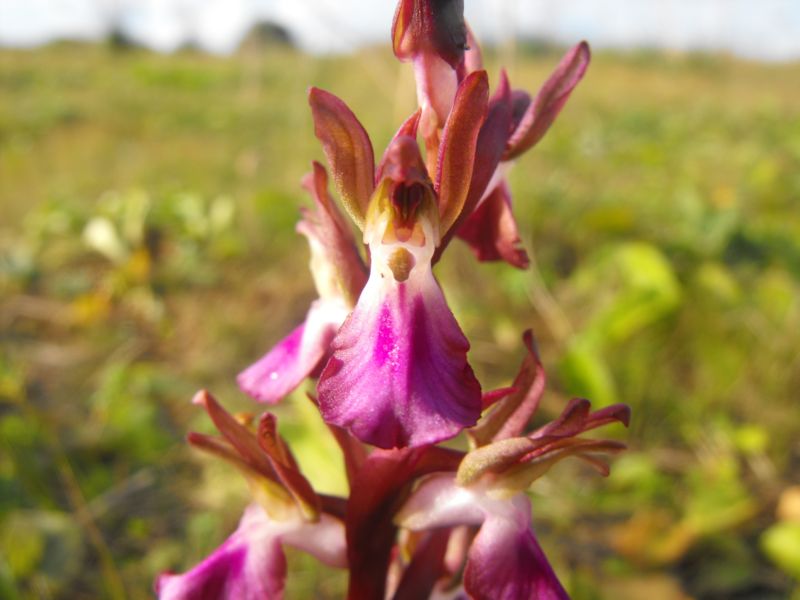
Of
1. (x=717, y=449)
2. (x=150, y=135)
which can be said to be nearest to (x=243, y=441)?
(x=717, y=449)

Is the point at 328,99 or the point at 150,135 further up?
the point at 328,99

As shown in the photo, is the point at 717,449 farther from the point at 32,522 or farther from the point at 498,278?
the point at 32,522

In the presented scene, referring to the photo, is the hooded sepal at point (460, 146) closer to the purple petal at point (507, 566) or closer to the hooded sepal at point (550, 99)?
A: the hooded sepal at point (550, 99)

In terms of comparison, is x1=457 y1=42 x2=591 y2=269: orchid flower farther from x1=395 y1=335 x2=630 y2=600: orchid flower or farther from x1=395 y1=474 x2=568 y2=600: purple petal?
x1=395 y1=474 x2=568 y2=600: purple petal

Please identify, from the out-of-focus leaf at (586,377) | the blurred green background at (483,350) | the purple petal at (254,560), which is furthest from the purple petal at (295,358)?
Result: the out-of-focus leaf at (586,377)

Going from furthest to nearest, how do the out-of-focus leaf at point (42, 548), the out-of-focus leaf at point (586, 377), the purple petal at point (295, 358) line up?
the out-of-focus leaf at point (586, 377), the out-of-focus leaf at point (42, 548), the purple petal at point (295, 358)

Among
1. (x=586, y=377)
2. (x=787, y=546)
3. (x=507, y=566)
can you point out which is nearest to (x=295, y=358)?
(x=507, y=566)

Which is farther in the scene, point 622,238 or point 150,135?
point 150,135

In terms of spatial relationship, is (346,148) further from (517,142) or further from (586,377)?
(586,377)
